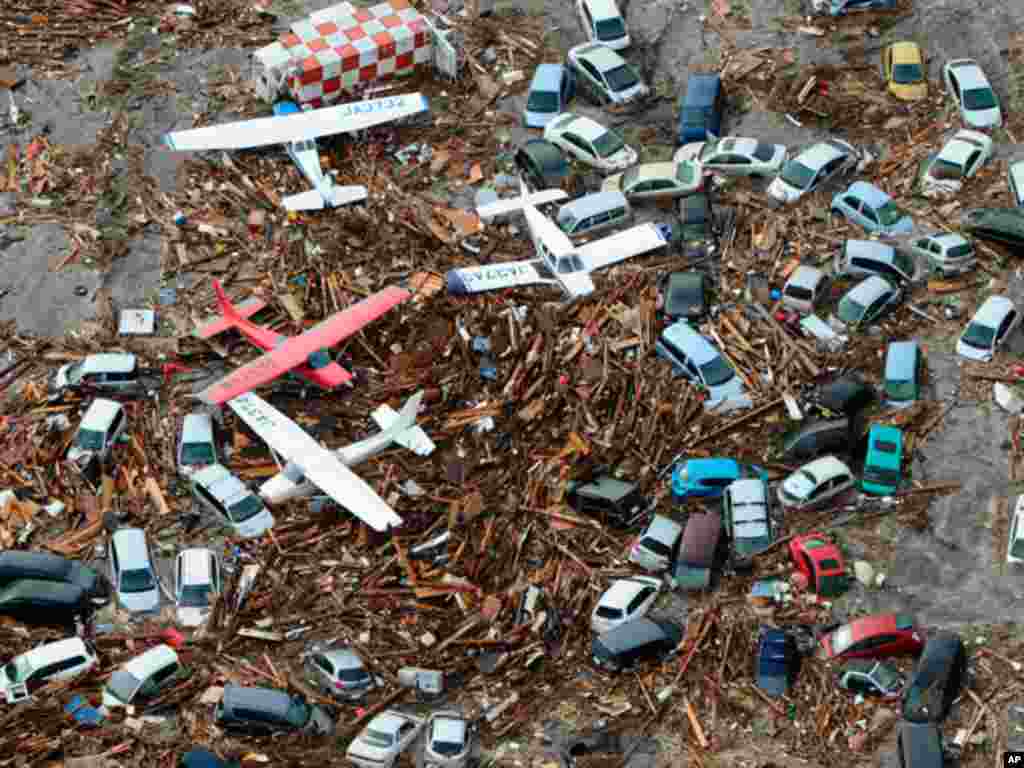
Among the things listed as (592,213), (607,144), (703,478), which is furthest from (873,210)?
(703,478)

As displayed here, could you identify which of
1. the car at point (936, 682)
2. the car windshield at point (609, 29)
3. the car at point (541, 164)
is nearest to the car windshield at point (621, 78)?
the car windshield at point (609, 29)

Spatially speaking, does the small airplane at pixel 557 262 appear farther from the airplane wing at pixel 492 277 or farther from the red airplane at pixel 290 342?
the red airplane at pixel 290 342

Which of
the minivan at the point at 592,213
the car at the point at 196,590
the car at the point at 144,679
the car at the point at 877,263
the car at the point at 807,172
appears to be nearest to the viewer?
the car at the point at 144,679

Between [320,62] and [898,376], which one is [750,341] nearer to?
[898,376]

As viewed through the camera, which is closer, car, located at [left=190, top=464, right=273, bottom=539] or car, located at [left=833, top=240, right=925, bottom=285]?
car, located at [left=190, top=464, right=273, bottom=539]

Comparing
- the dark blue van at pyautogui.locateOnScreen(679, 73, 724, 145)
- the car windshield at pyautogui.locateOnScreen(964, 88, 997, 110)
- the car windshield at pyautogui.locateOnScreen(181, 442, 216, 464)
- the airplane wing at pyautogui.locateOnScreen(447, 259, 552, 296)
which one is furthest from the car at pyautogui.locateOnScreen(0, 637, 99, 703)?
the car windshield at pyautogui.locateOnScreen(964, 88, 997, 110)

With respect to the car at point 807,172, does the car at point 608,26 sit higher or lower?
higher

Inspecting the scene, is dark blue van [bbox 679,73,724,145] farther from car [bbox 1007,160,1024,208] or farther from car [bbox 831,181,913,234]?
car [bbox 1007,160,1024,208]
